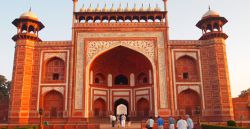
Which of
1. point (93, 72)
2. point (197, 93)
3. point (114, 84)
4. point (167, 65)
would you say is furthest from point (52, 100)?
point (197, 93)

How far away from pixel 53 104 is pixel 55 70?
2933mm

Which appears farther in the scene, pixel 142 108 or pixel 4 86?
pixel 4 86

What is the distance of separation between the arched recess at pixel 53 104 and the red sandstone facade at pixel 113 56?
8cm

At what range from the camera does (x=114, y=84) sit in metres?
24.9

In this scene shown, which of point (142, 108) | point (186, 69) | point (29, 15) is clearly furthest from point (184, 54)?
point (29, 15)

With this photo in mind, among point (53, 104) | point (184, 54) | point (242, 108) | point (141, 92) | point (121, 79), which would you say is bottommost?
point (242, 108)

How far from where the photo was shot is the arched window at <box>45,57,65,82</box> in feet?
70.9

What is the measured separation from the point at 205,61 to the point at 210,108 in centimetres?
398

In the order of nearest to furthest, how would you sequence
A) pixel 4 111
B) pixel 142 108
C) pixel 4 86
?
pixel 4 111
pixel 142 108
pixel 4 86

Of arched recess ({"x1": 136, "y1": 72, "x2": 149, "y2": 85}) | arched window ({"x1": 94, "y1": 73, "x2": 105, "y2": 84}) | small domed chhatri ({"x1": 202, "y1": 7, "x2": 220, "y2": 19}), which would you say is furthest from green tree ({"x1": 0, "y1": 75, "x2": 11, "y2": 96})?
small domed chhatri ({"x1": 202, "y1": 7, "x2": 220, "y2": 19})

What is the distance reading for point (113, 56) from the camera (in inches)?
941

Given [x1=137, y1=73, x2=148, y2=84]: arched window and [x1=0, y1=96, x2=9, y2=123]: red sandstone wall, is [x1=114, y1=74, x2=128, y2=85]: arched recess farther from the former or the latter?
[x1=0, y1=96, x2=9, y2=123]: red sandstone wall

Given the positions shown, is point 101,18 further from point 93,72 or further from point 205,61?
point 205,61

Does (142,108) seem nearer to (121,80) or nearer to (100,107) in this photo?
(121,80)
